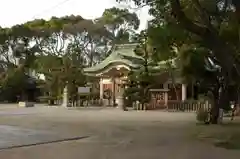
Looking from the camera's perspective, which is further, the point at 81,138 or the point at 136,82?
the point at 136,82

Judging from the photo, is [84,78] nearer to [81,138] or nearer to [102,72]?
[102,72]

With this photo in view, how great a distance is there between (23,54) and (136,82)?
24.3 m

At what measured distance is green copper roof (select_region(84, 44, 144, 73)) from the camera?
1586 inches

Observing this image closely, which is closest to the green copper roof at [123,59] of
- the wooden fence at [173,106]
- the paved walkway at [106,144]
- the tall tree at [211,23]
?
the wooden fence at [173,106]

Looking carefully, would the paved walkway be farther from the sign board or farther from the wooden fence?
the sign board

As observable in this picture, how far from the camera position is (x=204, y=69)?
21.7 metres

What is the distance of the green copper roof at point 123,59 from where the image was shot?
40.3 m

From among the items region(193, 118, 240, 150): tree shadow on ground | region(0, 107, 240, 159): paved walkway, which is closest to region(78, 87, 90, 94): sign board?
region(0, 107, 240, 159): paved walkway

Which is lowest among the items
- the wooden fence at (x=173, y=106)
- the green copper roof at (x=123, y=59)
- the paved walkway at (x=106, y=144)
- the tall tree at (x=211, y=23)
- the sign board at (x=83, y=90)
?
the paved walkway at (x=106, y=144)

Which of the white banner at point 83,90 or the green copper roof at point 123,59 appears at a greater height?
the green copper roof at point 123,59

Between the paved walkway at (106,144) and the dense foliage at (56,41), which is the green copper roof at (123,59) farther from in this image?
the paved walkway at (106,144)

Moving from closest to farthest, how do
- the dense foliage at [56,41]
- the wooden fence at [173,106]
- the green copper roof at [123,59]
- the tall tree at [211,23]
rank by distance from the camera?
the tall tree at [211,23]
the wooden fence at [173,106]
the green copper roof at [123,59]
the dense foliage at [56,41]

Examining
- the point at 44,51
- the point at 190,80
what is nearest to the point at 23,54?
the point at 44,51

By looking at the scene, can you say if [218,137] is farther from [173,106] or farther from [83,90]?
[83,90]
